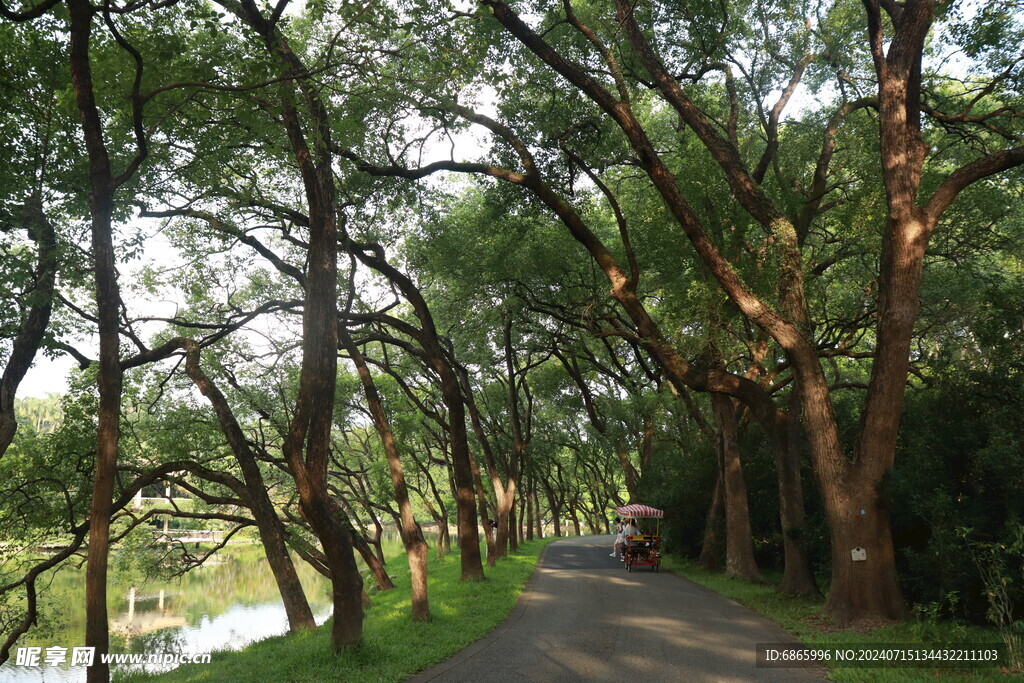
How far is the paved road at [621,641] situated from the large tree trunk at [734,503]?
1856 mm

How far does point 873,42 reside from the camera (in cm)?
Answer: 1080

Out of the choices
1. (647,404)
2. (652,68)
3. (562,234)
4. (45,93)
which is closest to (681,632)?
(652,68)

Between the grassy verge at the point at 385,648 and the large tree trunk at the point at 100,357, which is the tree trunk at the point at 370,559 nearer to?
the grassy verge at the point at 385,648

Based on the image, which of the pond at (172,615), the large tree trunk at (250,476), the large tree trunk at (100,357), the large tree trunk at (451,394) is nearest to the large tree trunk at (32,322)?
the large tree trunk at (250,476)

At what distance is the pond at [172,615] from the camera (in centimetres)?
1828

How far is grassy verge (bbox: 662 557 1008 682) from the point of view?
741cm

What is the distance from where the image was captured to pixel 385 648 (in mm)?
9930

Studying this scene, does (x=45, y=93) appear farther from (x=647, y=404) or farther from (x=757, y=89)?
(x=647, y=404)

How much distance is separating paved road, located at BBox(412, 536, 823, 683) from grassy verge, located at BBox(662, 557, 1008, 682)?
0.33 m

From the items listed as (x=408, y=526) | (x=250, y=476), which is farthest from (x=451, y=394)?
(x=250, y=476)

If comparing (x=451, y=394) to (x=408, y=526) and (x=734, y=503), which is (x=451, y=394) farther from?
(x=734, y=503)

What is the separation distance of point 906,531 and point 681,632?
4.64 meters

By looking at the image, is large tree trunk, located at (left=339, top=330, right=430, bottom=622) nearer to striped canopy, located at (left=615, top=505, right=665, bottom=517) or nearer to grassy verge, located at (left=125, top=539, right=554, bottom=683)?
grassy verge, located at (left=125, top=539, right=554, bottom=683)

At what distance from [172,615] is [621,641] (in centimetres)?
2665
